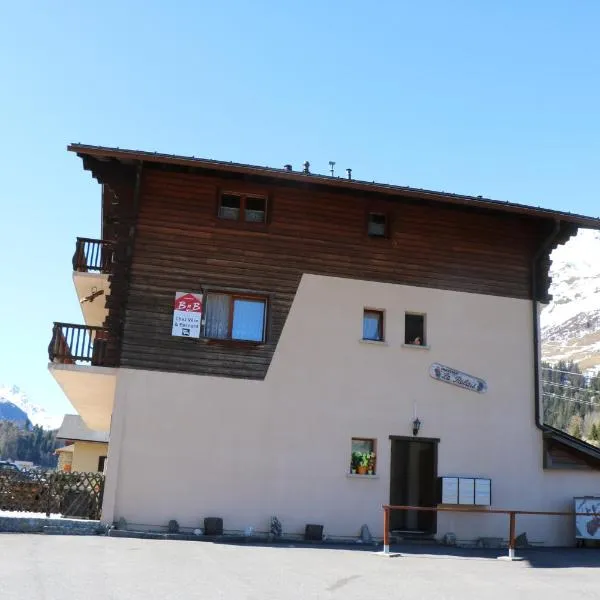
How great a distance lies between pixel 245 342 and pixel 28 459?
161153 mm

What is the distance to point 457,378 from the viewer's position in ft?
64.7

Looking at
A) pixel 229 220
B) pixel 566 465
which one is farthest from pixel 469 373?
pixel 229 220

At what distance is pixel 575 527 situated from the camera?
1944cm

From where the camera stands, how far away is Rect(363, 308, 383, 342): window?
19.8 meters

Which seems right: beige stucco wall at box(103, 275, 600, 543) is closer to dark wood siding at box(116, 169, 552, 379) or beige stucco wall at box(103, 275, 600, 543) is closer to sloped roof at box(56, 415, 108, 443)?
dark wood siding at box(116, 169, 552, 379)

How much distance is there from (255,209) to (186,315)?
316 centimetres

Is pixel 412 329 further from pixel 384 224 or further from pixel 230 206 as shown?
pixel 230 206

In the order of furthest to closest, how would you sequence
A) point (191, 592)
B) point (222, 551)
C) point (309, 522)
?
point (309, 522) < point (222, 551) < point (191, 592)

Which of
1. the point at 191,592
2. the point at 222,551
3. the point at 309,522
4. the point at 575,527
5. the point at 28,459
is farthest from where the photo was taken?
the point at 28,459

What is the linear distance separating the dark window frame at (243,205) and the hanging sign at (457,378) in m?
5.38

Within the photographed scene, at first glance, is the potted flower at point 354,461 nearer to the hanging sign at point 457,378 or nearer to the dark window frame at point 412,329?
the hanging sign at point 457,378

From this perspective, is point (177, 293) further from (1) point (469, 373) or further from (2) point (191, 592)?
(2) point (191, 592)

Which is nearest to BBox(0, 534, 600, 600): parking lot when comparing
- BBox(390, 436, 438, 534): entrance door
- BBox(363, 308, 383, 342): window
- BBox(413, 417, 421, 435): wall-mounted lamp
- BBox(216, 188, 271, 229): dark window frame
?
BBox(390, 436, 438, 534): entrance door

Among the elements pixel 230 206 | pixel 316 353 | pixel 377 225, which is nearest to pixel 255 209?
pixel 230 206
